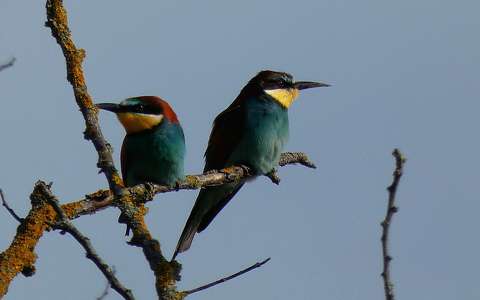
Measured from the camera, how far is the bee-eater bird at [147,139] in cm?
532

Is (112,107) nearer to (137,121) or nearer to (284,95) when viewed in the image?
(137,121)

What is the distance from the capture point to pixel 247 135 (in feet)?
20.2

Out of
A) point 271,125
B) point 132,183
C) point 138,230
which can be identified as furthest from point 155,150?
point 138,230

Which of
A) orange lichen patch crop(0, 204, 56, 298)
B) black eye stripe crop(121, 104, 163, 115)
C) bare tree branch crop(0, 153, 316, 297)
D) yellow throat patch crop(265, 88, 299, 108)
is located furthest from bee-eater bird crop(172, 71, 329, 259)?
orange lichen patch crop(0, 204, 56, 298)

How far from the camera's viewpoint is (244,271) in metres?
2.84

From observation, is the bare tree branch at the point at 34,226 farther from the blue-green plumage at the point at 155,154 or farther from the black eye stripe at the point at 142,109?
the black eye stripe at the point at 142,109

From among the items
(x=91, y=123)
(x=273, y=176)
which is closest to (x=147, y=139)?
(x=273, y=176)

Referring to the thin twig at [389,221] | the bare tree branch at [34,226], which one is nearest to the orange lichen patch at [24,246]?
the bare tree branch at [34,226]

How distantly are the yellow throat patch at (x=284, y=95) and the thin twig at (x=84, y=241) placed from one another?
13.3 ft

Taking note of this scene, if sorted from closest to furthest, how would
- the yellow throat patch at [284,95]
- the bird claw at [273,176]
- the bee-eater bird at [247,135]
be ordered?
the bird claw at [273,176]
the bee-eater bird at [247,135]
the yellow throat patch at [284,95]

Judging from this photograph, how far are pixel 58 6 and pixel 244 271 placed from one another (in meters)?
1.27

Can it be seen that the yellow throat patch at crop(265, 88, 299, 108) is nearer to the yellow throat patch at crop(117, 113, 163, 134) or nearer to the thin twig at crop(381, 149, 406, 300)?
the yellow throat patch at crop(117, 113, 163, 134)

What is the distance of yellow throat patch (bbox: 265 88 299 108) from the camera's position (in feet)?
21.3

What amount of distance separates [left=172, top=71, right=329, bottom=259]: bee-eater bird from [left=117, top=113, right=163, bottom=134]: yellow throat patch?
78 centimetres
